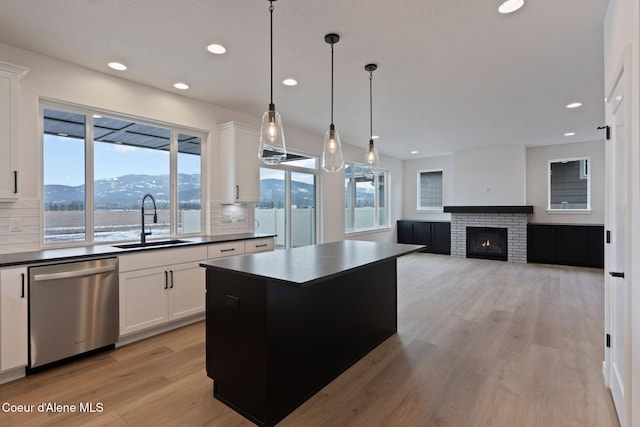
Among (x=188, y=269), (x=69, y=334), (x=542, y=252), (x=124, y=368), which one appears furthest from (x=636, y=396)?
(x=542, y=252)

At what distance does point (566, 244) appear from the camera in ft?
22.8

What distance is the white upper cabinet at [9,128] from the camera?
2602 millimetres

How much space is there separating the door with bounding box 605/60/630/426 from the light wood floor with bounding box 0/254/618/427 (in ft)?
0.78

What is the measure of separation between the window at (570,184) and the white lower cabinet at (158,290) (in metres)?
7.92

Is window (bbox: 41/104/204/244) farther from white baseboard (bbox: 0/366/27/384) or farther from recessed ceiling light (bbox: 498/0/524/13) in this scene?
recessed ceiling light (bbox: 498/0/524/13)

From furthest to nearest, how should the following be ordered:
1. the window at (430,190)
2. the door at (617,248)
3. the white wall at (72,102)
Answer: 1. the window at (430,190)
2. the white wall at (72,102)
3. the door at (617,248)

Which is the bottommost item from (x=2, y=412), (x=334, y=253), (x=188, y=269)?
(x=2, y=412)

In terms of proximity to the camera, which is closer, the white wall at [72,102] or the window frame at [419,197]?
the white wall at [72,102]

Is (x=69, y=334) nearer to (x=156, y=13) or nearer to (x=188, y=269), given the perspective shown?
(x=188, y=269)

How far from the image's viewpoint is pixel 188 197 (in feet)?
14.3

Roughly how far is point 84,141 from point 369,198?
6.24 m

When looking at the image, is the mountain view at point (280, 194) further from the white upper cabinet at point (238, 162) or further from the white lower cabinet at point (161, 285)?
the white lower cabinet at point (161, 285)

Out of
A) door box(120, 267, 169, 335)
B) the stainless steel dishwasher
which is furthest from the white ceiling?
door box(120, 267, 169, 335)

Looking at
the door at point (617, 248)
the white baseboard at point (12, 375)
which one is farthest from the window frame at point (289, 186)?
the door at point (617, 248)
